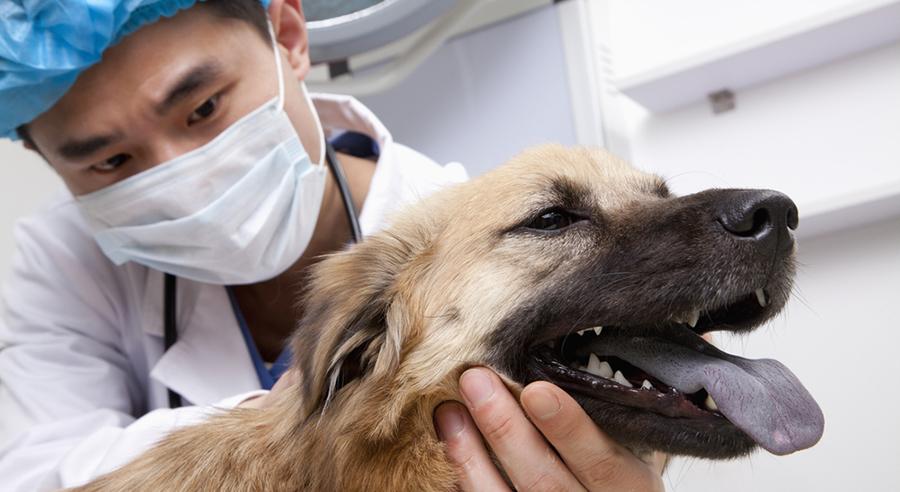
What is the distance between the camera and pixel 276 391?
3.65 ft

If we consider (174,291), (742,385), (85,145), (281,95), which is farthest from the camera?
(174,291)

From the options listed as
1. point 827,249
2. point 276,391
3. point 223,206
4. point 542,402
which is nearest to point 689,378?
point 542,402

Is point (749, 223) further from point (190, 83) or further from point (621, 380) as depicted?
point (190, 83)

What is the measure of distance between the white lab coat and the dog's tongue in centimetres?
59

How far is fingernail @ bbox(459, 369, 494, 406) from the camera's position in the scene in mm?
875

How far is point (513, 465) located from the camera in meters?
0.91

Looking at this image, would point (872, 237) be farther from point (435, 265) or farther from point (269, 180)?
point (269, 180)

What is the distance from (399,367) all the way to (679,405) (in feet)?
1.12

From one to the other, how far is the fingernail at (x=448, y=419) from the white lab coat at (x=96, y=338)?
1.67 feet

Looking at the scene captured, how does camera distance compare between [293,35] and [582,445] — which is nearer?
[582,445]

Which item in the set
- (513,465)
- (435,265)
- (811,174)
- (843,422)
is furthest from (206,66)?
(843,422)

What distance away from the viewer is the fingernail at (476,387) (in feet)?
2.87

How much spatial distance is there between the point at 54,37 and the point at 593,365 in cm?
95

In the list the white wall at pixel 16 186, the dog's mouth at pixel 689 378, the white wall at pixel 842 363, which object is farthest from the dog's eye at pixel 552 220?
the white wall at pixel 16 186
